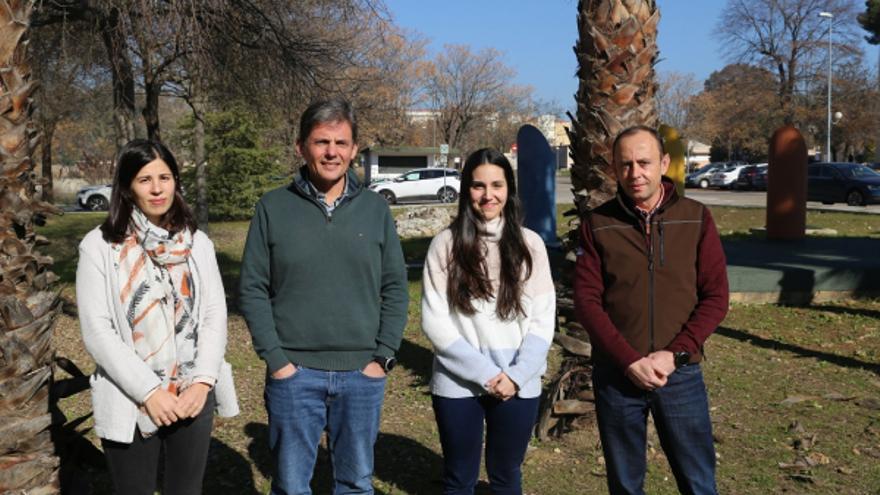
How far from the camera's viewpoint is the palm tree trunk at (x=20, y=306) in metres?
3.44

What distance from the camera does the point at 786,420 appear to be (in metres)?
5.61

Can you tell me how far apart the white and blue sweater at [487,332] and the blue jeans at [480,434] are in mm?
54

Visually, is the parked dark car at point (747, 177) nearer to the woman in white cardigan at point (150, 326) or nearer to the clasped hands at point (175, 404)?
the woman in white cardigan at point (150, 326)

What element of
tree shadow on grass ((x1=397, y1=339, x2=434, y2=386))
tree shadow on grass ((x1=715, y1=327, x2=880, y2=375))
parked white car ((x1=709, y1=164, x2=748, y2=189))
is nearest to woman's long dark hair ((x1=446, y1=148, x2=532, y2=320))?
tree shadow on grass ((x1=397, y1=339, x2=434, y2=386))

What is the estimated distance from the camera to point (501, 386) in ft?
10.4

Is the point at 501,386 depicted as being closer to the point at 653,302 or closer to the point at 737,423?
the point at 653,302

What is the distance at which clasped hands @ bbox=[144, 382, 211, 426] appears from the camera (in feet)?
9.28

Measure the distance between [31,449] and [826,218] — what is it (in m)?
21.6

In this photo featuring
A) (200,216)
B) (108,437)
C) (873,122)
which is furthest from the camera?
(873,122)

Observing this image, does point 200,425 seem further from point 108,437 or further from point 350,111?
point 350,111

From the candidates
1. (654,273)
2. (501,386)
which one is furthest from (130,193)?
(654,273)

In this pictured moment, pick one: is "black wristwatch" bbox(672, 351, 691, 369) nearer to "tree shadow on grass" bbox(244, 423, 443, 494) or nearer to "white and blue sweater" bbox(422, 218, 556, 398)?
"white and blue sweater" bbox(422, 218, 556, 398)

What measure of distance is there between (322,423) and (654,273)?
4.67 ft

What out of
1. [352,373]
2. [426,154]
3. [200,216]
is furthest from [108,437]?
[426,154]
